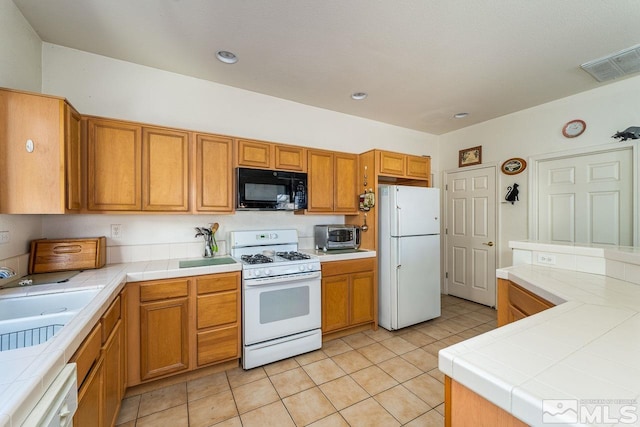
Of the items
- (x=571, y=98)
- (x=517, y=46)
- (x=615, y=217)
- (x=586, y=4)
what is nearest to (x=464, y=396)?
(x=586, y=4)

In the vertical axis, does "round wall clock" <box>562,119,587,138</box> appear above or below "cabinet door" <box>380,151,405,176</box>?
above

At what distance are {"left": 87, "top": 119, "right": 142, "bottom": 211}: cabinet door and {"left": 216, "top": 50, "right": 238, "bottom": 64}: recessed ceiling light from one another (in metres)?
0.90

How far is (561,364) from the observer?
730 millimetres

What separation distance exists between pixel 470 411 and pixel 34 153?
2454 millimetres

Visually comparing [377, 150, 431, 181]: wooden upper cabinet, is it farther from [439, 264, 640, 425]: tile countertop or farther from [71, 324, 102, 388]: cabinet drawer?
[71, 324, 102, 388]: cabinet drawer

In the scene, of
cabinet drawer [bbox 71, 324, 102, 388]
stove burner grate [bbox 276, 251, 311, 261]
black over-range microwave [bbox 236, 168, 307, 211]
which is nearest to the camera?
cabinet drawer [bbox 71, 324, 102, 388]

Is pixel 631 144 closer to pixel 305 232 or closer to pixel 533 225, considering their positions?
pixel 533 225

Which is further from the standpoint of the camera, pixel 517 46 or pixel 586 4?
pixel 517 46

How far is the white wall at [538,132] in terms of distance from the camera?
265 centimetres

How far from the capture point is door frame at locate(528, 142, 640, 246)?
8.28ft

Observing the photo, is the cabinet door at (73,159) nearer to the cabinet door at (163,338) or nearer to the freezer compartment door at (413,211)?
the cabinet door at (163,338)

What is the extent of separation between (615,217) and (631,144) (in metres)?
0.72

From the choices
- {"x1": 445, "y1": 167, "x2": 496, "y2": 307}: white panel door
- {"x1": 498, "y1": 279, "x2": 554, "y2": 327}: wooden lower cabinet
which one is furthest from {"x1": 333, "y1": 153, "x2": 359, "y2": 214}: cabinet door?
{"x1": 445, "y1": 167, "x2": 496, "y2": 307}: white panel door

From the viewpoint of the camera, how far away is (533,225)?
3.28m
